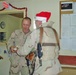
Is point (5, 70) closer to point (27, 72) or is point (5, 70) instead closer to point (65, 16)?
point (27, 72)

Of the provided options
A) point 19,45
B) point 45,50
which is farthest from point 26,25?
point 45,50

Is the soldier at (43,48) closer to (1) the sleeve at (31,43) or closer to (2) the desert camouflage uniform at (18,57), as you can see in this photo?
(1) the sleeve at (31,43)

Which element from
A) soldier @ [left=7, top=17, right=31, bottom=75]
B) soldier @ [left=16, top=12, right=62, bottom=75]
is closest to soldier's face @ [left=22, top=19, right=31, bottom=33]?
soldier @ [left=7, top=17, right=31, bottom=75]

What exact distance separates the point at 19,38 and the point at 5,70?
879 mm

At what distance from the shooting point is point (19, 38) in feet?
8.57

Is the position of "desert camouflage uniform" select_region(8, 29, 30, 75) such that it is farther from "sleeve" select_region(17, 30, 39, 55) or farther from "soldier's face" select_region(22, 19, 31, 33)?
"sleeve" select_region(17, 30, 39, 55)

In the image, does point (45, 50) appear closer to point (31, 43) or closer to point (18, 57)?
point (31, 43)

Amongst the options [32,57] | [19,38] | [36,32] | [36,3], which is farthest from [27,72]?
[36,3]

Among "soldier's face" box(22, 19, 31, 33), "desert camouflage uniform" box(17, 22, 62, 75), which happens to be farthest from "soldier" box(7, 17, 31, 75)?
"desert camouflage uniform" box(17, 22, 62, 75)

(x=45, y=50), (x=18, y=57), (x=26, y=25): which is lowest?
(x=18, y=57)

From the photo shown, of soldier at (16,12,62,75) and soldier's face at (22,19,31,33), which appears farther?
soldier's face at (22,19,31,33)

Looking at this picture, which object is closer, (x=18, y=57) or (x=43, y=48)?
(x=43, y=48)

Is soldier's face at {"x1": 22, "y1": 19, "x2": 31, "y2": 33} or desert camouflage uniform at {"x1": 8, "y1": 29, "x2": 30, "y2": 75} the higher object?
soldier's face at {"x1": 22, "y1": 19, "x2": 31, "y2": 33}

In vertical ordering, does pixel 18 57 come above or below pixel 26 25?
below
